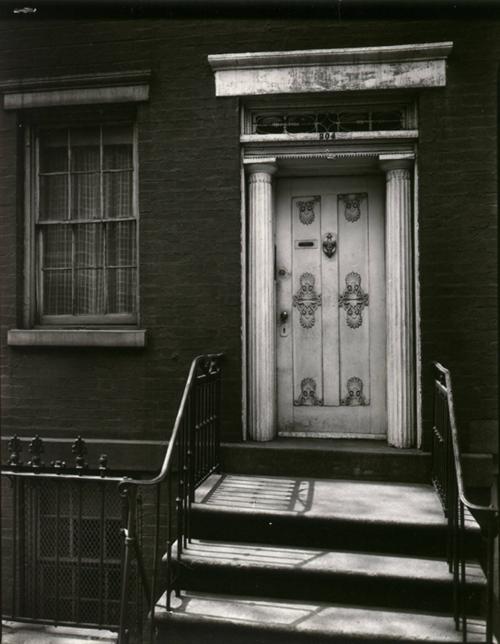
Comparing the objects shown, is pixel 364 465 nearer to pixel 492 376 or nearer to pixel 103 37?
pixel 492 376

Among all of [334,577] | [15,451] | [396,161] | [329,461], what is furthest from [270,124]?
[334,577]

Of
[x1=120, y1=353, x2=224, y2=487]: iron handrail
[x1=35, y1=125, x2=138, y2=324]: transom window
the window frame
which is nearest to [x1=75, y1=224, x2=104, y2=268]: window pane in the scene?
[x1=35, y1=125, x2=138, y2=324]: transom window

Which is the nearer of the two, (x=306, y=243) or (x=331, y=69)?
(x=331, y=69)

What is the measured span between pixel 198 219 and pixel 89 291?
1.30 m

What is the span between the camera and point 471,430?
492 cm

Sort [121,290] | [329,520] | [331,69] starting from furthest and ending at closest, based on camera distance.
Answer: [121,290], [331,69], [329,520]

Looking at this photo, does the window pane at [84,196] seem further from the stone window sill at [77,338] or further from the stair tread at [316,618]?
the stair tread at [316,618]

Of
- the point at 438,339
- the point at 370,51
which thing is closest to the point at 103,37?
the point at 370,51

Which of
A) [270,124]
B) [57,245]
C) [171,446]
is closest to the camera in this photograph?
[171,446]

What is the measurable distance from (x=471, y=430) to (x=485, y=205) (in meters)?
1.85

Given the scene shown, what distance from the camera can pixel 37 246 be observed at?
228 inches

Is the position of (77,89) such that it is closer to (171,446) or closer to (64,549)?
(171,446)

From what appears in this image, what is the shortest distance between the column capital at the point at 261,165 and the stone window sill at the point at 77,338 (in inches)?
67.7

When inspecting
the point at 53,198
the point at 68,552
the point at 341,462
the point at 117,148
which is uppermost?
the point at 117,148
